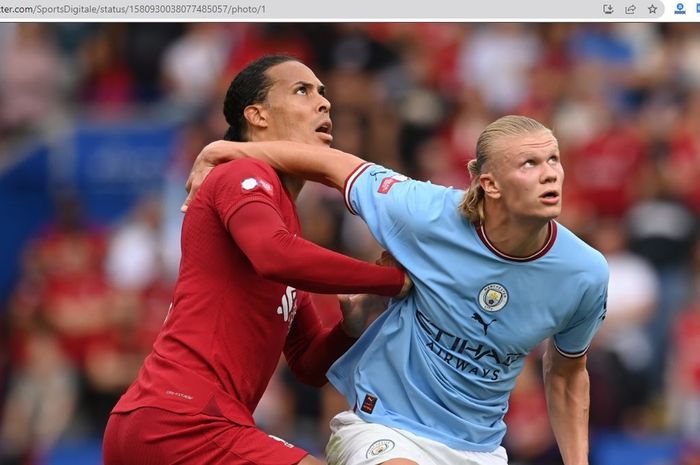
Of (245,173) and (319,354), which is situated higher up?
(245,173)

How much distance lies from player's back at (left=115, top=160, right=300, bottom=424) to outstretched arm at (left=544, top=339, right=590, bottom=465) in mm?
1220

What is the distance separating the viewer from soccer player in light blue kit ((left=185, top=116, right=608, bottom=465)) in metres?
5.41

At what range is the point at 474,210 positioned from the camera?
5477 mm

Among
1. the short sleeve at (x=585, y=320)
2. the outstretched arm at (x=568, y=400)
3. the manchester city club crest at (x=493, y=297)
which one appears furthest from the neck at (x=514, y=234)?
the outstretched arm at (x=568, y=400)

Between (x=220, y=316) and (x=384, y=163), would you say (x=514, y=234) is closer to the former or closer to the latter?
(x=220, y=316)

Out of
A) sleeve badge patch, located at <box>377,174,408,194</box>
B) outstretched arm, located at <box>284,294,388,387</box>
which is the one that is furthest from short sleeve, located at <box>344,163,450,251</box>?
outstretched arm, located at <box>284,294,388,387</box>

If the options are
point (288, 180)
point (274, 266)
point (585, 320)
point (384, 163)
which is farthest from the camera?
point (384, 163)

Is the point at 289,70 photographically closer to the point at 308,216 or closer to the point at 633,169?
the point at 308,216

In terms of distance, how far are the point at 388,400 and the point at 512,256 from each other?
733 mm

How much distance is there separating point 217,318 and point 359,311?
0.81 metres

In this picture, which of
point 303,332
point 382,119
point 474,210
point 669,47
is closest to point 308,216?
point 382,119

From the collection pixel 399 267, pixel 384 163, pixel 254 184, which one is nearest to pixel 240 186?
pixel 254 184

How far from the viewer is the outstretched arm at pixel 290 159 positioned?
563 cm

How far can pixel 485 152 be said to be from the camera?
18.0 ft
